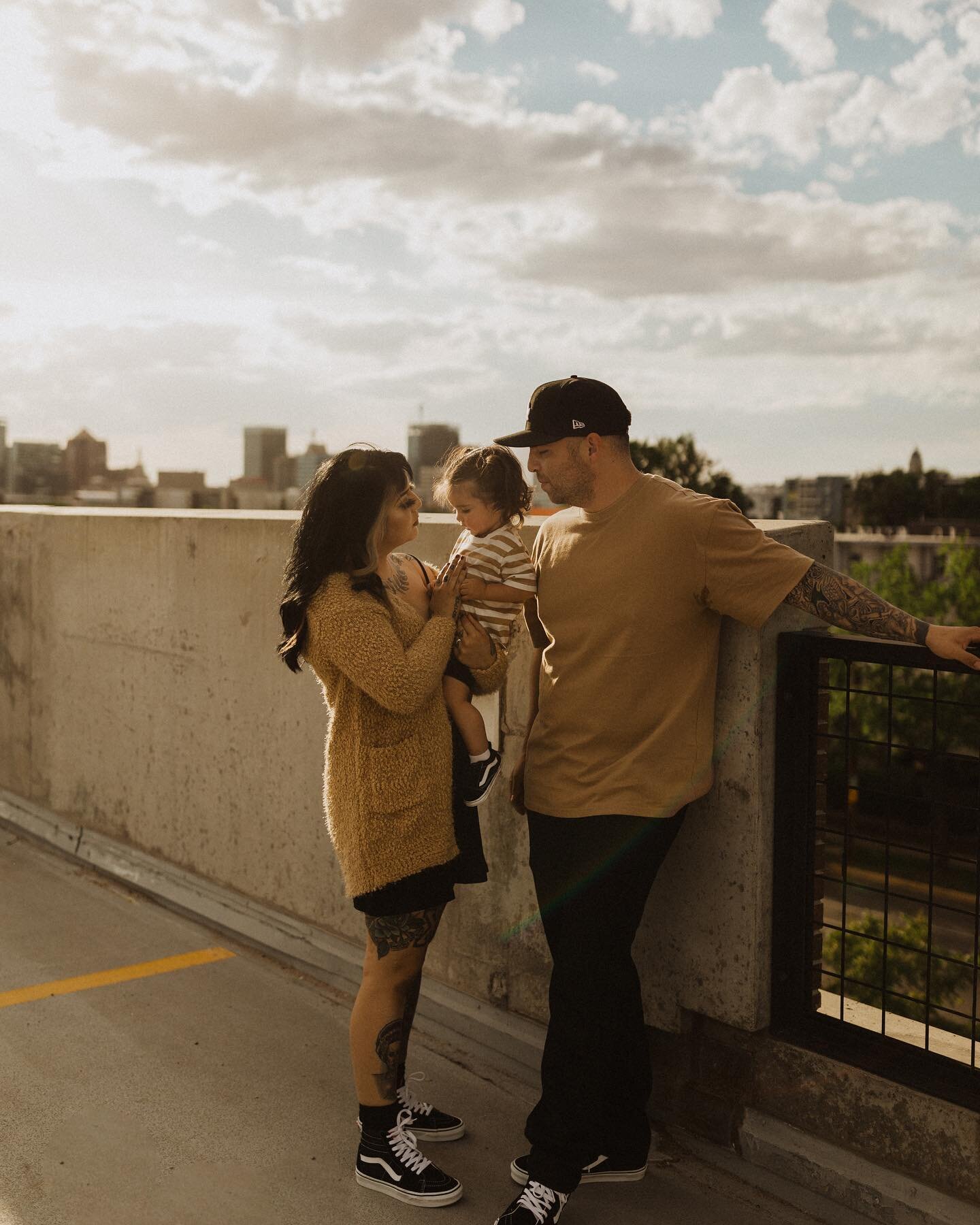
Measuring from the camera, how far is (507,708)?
412cm

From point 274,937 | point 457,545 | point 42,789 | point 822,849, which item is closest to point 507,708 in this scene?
point 457,545

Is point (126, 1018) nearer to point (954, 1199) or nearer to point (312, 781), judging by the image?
point (312, 781)

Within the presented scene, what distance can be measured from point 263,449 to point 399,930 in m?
144

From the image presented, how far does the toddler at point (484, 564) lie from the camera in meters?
3.33

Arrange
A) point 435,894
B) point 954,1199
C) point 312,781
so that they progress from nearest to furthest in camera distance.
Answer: point 954,1199, point 435,894, point 312,781

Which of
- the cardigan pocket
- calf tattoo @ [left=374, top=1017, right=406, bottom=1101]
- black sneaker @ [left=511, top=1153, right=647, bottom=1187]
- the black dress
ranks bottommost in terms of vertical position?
black sneaker @ [left=511, top=1153, right=647, bottom=1187]

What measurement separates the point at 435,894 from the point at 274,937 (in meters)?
2.10

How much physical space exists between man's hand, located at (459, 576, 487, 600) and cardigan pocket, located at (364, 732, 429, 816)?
0.43 m

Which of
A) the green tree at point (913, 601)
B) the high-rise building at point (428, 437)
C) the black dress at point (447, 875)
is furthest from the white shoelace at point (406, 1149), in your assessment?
the high-rise building at point (428, 437)

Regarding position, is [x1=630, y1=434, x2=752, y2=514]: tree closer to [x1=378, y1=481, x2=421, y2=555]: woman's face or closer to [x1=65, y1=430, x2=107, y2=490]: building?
[x1=65, y1=430, x2=107, y2=490]: building

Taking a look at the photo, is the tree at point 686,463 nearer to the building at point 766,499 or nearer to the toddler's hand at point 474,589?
the building at point 766,499

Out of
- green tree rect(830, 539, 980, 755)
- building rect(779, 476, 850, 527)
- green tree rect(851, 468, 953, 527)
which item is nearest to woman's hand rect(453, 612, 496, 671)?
green tree rect(830, 539, 980, 755)

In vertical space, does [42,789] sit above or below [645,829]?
below

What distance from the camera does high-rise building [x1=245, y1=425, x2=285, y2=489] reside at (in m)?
141
